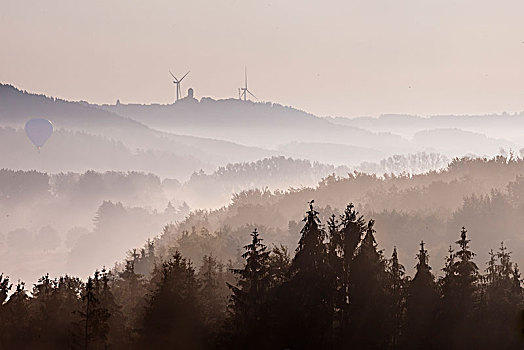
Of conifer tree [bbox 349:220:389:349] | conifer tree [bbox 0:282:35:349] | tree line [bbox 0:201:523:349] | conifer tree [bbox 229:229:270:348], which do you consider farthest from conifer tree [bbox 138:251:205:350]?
conifer tree [bbox 349:220:389:349]

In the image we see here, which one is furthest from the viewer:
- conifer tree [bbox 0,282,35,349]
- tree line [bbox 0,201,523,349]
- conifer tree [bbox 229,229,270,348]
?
conifer tree [bbox 0,282,35,349]

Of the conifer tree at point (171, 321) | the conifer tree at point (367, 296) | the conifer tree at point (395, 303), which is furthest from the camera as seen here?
the conifer tree at point (171, 321)

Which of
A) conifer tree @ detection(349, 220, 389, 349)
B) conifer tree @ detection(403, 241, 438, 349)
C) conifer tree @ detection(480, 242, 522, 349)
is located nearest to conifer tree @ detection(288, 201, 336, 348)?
conifer tree @ detection(349, 220, 389, 349)

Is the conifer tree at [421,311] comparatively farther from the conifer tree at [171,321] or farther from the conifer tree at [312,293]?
the conifer tree at [171,321]

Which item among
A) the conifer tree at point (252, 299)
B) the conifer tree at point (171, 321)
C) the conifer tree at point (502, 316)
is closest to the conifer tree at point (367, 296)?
the conifer tree at point (252, 299)

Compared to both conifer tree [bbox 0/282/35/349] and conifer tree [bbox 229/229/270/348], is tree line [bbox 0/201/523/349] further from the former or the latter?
conifer tree [bbox 0/282/35/349]

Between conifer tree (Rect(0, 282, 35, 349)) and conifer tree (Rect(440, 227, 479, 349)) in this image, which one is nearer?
conifer tree (Rect(440, 227, 479, 349))

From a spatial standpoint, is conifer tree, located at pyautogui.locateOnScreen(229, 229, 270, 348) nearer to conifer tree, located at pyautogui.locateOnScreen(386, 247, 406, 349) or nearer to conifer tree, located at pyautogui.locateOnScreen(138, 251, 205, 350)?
conifer tree, located at pyautogui.locateOnScreen(138, 251, 205, 350)

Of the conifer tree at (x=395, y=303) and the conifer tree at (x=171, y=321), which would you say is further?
the conifer tree at (x=171, y=321)

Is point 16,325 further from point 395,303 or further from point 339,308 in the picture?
point 395,303

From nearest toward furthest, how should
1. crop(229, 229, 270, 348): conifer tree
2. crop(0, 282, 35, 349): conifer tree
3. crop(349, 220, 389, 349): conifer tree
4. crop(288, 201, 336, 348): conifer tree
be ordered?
crop(288, 201, 336, 348): conifer tree
crop(349, 220, 389, 349): conifer tree
crop(229, 229, 270, 348): conifer tree
crop(0, 282, 35, 349): conifer tree

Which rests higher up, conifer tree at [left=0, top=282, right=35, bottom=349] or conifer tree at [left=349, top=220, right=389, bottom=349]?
conifer tree at [left=349, top=220, right=389, bottom=349]

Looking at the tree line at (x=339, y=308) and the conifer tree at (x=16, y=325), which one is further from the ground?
the tree line at (x=339, y=308)
